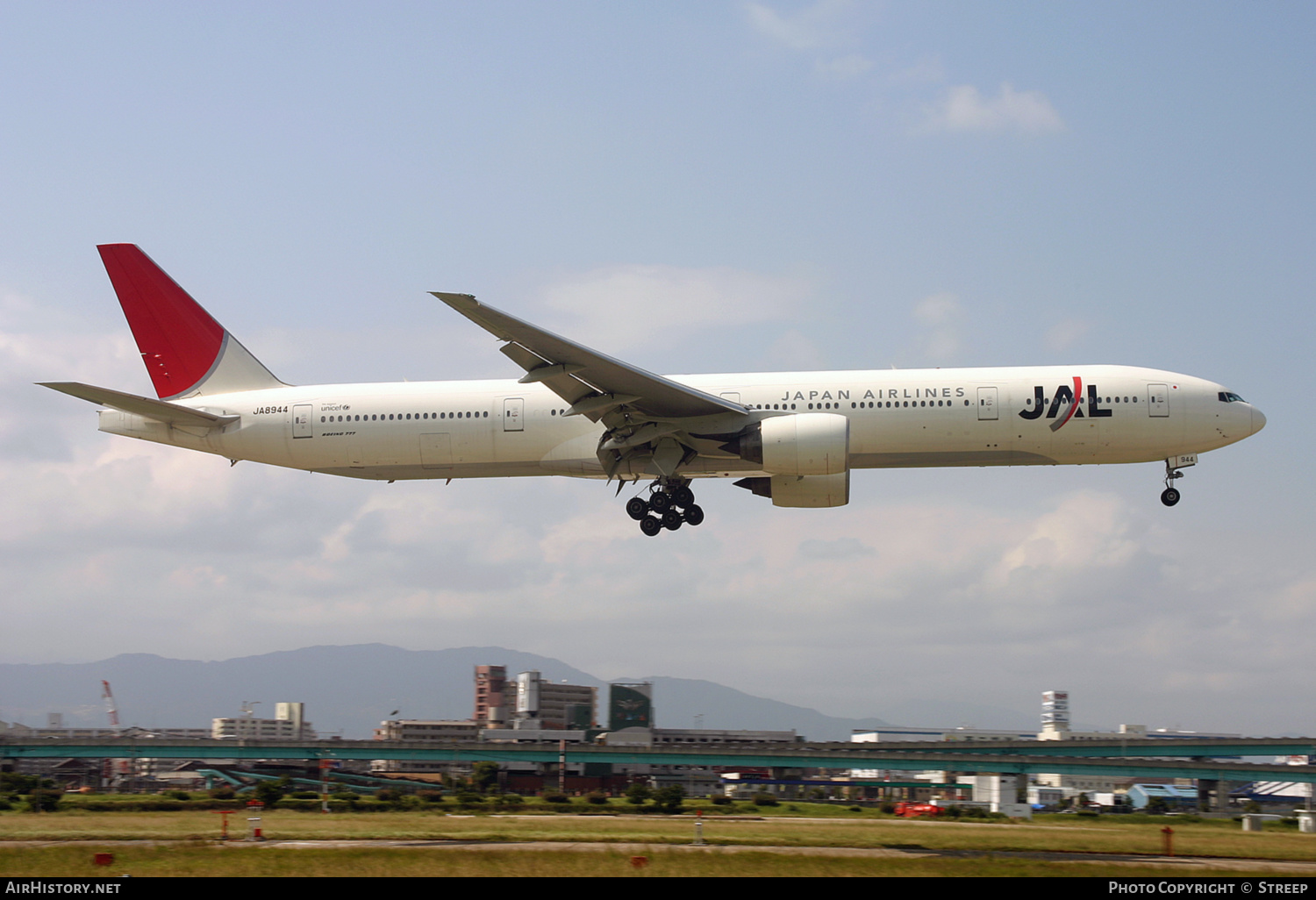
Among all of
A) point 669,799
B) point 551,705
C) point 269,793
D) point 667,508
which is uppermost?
point 667,508

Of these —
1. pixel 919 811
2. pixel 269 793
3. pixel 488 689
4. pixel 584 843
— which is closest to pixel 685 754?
pixel 919 811

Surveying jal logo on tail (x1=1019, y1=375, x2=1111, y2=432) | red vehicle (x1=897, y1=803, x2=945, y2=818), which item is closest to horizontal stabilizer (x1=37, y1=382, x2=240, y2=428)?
jal logo on tail (x1=1019, y1=375, x2=1111, y2=432)

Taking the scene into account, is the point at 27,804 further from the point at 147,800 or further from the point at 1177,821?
the point at 1177,821

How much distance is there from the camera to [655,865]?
57.2ft

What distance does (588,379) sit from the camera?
1091 inches

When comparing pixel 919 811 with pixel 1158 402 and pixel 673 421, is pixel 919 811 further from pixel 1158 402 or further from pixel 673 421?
pixel 673 421

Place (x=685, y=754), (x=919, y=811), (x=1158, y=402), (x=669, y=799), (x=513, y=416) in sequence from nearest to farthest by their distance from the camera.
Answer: (x=1158, y=402), (x=513, y=416), (x=919, y=811), (x=669, y=799), (x=685, y=754)

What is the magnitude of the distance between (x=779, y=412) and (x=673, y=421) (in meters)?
2.79

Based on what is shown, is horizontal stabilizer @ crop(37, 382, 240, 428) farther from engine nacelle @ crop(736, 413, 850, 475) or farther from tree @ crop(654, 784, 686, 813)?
tree @ crop(654, 784, 686, 813)

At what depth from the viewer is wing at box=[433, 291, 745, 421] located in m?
25.6

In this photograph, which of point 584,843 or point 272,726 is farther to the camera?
point 272,726

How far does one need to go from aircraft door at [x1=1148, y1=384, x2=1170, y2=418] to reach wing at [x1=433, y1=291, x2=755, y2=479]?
387 inches
